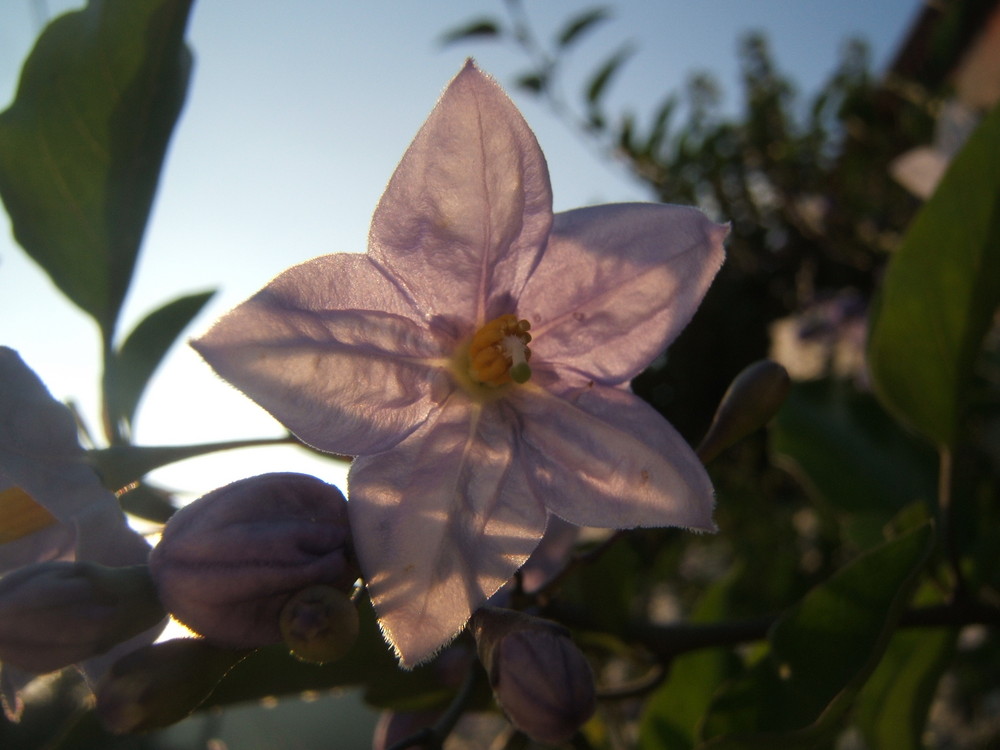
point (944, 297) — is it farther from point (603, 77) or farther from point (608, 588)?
point (603, 77)

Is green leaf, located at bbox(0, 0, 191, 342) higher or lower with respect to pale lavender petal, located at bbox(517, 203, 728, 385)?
higher

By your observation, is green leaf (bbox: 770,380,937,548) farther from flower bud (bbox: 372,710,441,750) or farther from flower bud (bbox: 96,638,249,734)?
flower bud (bbox: 96,638,249,734)

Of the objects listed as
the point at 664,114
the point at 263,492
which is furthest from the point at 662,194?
the point at 263,492

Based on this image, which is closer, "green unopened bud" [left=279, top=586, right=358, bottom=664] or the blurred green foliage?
"green unopened bud" [left=279, top=586, right=358, bottom=664]

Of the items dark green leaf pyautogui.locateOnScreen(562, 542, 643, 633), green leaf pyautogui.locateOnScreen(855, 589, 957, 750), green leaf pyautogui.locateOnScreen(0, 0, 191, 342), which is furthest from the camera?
green leaf pyautogui.locateOnScreen(855, 589, 957, 750)

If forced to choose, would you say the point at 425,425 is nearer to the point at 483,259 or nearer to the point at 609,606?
the point at 483,259

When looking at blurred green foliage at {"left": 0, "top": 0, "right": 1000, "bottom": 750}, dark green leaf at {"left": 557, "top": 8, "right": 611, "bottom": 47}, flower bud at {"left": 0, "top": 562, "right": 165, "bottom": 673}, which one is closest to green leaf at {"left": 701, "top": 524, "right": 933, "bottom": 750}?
blurred green foliage at {"left": 0, "top": 0, "right": 1000, "bottom": 750}

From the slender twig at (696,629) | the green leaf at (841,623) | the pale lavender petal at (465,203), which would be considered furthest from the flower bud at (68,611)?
the green leaf at (841,623)
